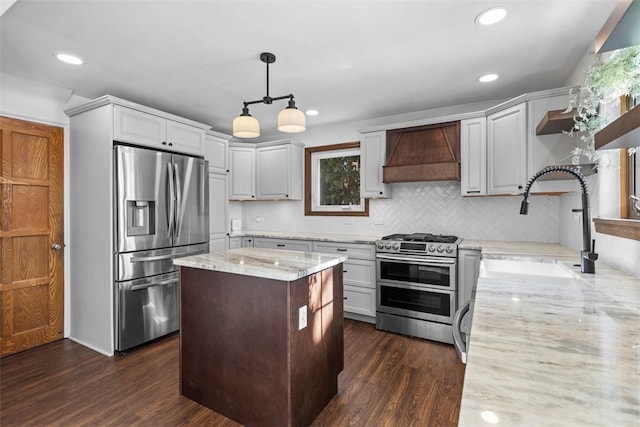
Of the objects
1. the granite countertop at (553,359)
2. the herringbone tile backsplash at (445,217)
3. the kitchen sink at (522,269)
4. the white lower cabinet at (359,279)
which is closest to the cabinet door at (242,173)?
the herringbone tile backsplash at (445,217)

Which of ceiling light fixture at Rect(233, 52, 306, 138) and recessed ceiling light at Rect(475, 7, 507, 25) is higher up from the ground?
recessed ceiling light at Rect(475, 7, 507, 25)

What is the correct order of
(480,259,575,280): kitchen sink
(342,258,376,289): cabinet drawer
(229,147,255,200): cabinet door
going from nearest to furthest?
(480,259,575,280): kitchen sink
(342,258,376,289): cabinet drawer
(229,147,255,200): cabinet door

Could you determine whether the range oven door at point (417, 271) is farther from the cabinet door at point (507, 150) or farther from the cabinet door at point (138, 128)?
the cabinet door at point (138, 128)

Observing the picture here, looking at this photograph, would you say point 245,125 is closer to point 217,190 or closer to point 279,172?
point 217,190

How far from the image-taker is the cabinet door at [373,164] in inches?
150

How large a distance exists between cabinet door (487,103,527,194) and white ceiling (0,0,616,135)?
1.14 feet

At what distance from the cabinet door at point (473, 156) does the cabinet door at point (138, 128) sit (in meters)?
3.09

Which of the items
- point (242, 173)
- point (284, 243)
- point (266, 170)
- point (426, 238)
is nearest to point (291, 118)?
point (426, 238)

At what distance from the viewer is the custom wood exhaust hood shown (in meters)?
3.42

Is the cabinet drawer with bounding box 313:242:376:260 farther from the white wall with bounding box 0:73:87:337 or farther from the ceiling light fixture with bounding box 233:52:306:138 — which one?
the white wall with bounding box 0:73:87:337

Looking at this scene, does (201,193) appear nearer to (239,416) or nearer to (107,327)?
(107,327)

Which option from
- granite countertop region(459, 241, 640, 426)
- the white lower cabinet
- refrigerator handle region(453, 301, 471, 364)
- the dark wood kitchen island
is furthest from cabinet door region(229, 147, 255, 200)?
granite countertop region(459, 241, 640, 426)

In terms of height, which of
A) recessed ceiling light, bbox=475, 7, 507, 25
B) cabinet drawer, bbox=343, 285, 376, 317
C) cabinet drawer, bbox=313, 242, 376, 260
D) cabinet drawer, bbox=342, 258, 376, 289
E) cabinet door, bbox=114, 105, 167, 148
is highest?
recessed ceiling light, bbox=475, 7, 507, 25

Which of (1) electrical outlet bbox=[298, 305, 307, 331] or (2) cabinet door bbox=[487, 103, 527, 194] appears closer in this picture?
(1) electrical outlet bbox=[298, 305, 307, 331]
